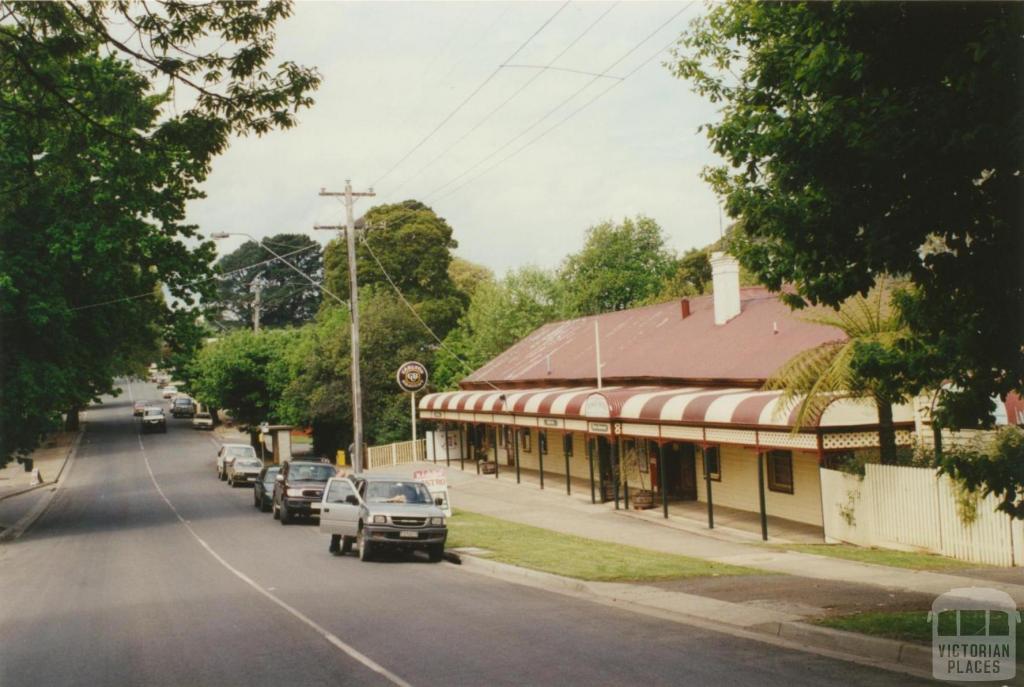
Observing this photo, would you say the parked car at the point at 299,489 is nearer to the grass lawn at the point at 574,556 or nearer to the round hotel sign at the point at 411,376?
→ the grass lawn at the point at 574,556

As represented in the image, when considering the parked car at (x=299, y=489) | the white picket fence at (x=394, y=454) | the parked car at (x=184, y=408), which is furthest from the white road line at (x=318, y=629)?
the parked car at (x=184, y=408)

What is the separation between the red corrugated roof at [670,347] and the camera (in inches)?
1034

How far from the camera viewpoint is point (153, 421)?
250 feet

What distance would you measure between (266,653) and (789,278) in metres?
7.03

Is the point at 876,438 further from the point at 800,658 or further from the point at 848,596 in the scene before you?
the point at 800,658

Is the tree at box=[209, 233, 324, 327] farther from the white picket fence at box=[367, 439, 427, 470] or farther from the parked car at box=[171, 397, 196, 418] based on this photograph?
the white picket fence at box=[367, 439, 427, 470]

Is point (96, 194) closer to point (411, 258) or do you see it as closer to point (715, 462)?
point (715, 462)

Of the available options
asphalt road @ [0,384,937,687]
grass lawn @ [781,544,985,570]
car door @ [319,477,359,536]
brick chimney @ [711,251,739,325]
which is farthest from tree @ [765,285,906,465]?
brick chimney @ [711,251,739,325]

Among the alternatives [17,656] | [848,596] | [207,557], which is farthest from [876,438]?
[17,656]

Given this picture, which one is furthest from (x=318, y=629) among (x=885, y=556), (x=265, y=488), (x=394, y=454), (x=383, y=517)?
(x=394, y=454)

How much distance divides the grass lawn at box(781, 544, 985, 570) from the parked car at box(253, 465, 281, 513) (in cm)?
1905

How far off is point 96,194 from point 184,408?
77817mm

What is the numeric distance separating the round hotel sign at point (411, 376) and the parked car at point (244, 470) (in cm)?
903

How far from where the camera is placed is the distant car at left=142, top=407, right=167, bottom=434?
76.0m
